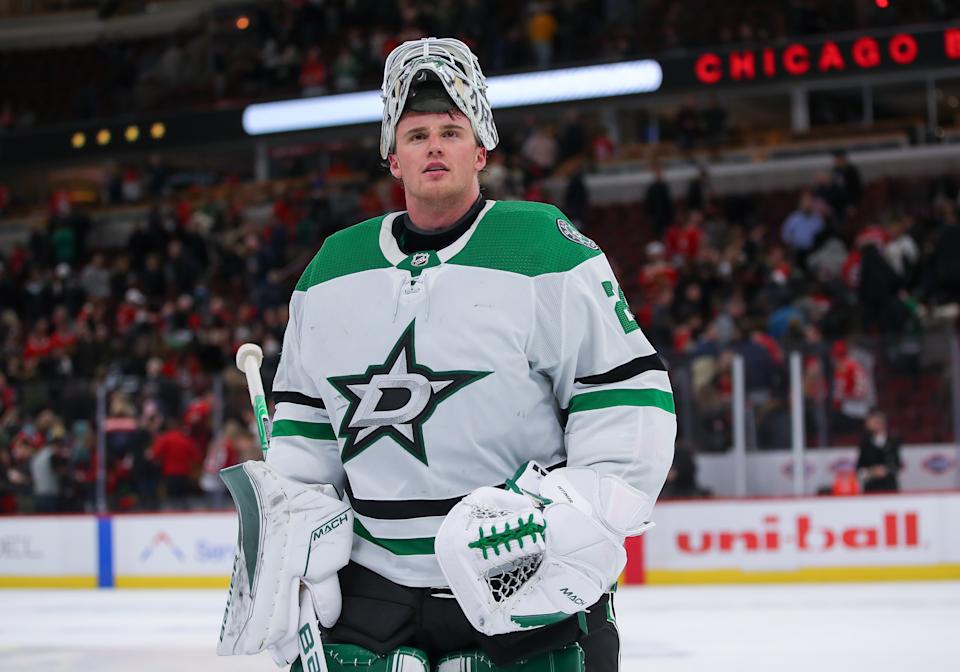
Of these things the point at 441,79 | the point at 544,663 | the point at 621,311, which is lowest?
the point at 544,663

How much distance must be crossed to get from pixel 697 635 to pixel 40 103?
16636mm

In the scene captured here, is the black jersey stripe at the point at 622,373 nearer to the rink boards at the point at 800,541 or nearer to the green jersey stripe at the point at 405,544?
the green jersey stripe at the point at 405,544

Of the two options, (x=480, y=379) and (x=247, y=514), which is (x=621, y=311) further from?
(x=247, y=514)

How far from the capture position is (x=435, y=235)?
6.31 ft

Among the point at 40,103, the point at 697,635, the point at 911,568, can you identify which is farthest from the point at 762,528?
the point at 40,103

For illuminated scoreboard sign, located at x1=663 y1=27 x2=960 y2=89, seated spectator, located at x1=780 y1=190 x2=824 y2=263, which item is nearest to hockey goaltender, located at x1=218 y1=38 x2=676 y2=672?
seated spectator, located at x1=780 y1=190 x2=824 y2=263

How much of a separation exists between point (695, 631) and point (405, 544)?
480 centimetres

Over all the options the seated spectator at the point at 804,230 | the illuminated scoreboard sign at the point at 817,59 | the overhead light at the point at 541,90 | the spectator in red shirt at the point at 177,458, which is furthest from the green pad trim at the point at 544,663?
the illuminated scoreboard sign at the point at 817,59

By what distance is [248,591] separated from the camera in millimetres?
1875

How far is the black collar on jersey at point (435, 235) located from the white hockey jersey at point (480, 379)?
18mm

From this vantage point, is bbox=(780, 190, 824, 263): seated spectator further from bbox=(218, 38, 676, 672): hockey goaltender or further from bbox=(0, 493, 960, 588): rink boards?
bbox=(218, 38, 676, 672): hockey goaltender

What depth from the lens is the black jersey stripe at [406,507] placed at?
183 cm

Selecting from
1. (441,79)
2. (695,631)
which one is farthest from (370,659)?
(695,631)

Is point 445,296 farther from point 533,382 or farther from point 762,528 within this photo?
point 762,528
